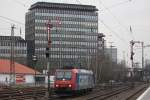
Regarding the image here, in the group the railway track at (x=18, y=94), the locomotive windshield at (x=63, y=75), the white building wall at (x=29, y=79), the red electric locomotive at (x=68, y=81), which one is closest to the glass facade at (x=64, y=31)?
the white building wall at (x=29, y=79)

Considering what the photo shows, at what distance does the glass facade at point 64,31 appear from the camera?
443 feet

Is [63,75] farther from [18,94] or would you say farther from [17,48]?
[17,48]

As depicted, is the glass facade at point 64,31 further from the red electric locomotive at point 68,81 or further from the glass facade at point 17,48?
the red electric locomotive at point 68,81

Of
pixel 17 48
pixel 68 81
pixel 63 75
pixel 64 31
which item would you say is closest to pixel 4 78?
pixel 63 75

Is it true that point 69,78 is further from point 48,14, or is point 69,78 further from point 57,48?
point 57,48

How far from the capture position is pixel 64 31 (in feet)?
495

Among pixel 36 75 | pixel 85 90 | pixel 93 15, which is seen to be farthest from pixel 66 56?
pixel 85 90

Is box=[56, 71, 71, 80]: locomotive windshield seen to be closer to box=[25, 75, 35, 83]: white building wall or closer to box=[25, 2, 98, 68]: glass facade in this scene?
box=[25, 75, 35, 83]: white building wall

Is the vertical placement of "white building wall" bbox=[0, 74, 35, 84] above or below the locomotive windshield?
below

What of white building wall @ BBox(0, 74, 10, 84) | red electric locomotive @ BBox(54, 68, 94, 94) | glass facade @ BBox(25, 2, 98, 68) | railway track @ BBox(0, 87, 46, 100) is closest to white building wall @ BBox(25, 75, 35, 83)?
white building wall @ BBox(0, 74, 10, 84)

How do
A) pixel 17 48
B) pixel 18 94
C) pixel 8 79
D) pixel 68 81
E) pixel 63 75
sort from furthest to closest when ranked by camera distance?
pixel 17 48 → pixel 8 79 → pixel 63 75 → pixel 18 94 → pixel 68 81

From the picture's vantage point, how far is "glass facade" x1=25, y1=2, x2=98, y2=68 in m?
135

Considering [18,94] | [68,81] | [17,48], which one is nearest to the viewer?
[68,81]

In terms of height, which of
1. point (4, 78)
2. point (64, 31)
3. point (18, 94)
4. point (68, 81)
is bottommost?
point (4, 78)
